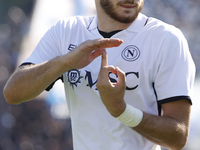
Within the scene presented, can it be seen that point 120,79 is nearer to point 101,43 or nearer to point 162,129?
point 101,43

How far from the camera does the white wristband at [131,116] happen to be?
1.59m

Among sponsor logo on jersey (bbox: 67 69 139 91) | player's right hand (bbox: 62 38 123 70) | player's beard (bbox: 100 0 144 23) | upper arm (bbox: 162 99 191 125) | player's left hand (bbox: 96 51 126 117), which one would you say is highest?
player's beard (bbox: 100 0 144 23)

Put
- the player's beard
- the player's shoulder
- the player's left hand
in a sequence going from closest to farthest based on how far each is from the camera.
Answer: the player's left hand → the player's shoulder → the player's beard

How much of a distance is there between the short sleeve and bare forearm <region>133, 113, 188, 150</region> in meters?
0.11

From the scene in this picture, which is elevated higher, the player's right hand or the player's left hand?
the player's right hand

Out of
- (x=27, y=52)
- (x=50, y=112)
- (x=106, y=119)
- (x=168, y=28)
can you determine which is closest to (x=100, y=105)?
(x=106, y=119)

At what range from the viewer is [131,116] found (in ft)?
5.23

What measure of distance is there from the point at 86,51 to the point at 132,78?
310mm

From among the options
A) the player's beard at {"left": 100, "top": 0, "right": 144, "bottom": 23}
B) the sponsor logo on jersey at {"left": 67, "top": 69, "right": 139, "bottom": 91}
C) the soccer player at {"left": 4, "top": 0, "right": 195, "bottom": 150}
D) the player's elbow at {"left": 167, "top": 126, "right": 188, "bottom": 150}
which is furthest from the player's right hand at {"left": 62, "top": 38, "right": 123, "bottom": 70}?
the player's elbow at {"left": 167, "top": 126, "right": 188, "bottom": 150}

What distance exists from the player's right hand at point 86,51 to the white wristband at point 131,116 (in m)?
0.29

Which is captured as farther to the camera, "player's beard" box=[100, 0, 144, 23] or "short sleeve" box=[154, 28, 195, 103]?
"player's beard" box=[100, 0, 144, 23]

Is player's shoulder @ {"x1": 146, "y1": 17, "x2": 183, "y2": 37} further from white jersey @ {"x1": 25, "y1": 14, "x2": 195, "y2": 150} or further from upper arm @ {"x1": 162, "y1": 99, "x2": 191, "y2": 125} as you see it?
upper arm @ {"x1": 162, "y1": 99, "x2": 191, "y2": 125}

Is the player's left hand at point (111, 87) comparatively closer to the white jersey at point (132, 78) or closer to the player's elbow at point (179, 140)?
the white jersey at point (132, 78)

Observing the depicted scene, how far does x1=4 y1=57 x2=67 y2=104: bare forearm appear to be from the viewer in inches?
66.4
